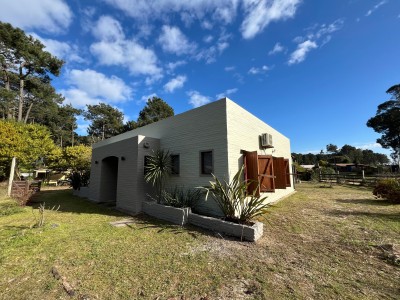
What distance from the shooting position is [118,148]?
9.98 m

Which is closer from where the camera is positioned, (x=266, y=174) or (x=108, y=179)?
(x=266, y=174)

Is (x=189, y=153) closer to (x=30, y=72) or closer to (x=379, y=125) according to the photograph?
(x=30, y=72)

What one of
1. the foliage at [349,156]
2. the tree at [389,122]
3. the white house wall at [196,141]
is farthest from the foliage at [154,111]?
the foliage at [349,156]

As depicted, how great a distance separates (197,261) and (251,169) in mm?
4264

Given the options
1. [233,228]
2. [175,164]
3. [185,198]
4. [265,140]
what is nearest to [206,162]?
[185,198]

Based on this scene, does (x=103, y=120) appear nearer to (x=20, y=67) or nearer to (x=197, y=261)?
(x=20, y=67)

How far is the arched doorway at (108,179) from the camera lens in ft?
37.6

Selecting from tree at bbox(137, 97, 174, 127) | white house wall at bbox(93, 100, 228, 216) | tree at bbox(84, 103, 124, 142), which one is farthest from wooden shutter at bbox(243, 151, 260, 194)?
tree at bbox(84, 103, 124, 142)

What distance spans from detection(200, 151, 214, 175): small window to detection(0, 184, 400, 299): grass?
2315mm

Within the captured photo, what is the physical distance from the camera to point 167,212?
281 inches

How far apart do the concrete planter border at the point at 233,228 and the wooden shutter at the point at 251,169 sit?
1928 millimetres

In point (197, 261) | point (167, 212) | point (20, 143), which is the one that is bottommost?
point (197, 261)

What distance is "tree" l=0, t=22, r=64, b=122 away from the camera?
20219mm

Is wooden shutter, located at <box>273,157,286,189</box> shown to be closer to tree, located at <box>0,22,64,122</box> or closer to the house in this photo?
the house
